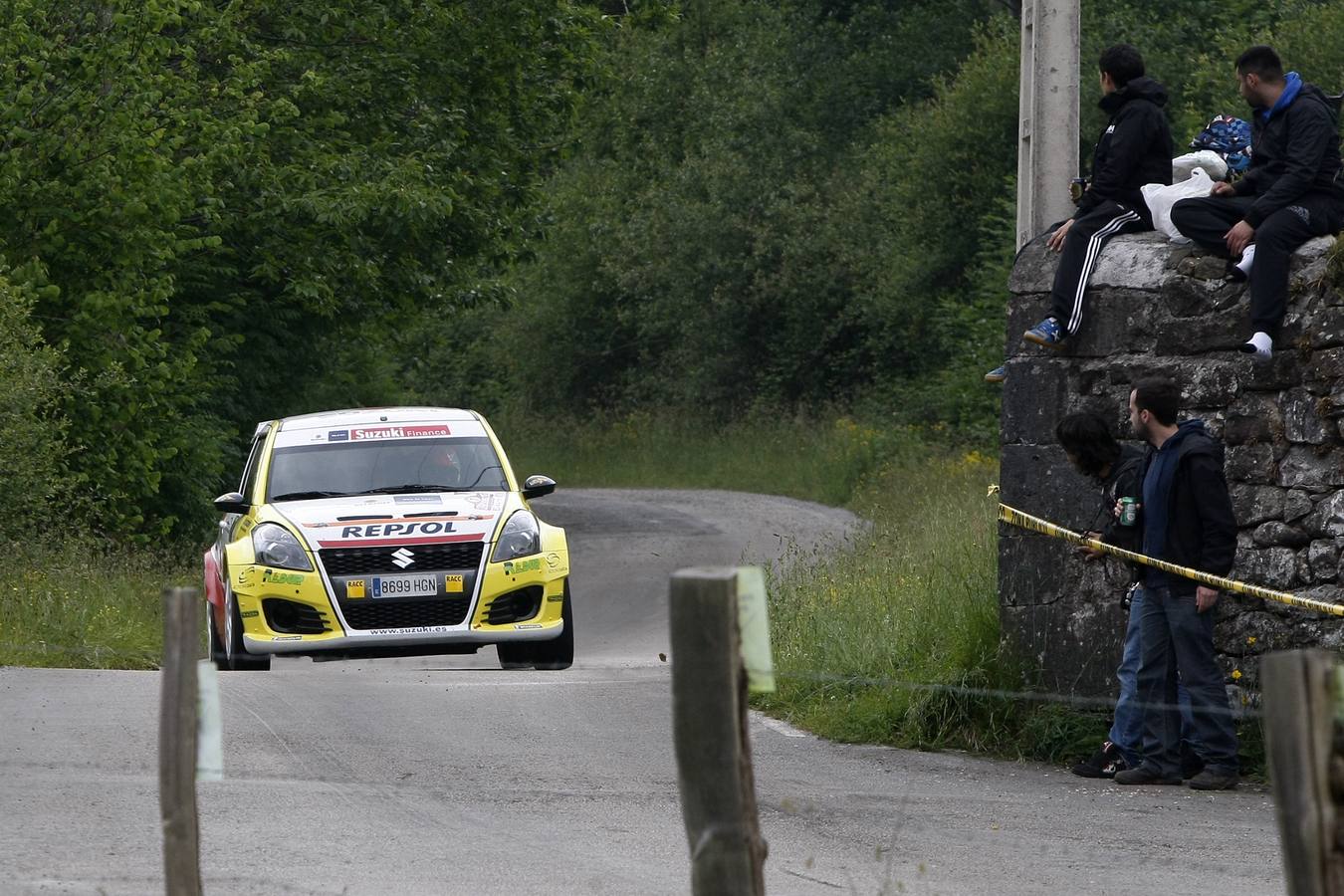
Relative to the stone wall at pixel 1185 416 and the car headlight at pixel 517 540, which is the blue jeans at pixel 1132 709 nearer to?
the stone wall at pixel 1185 416

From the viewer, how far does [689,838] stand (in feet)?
14.6

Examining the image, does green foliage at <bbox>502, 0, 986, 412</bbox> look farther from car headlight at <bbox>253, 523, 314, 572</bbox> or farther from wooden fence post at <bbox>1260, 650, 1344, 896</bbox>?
wooden fence post at <bbox>1260, 650, 1344, 896</bbox>

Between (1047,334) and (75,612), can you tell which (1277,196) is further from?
(75,612)

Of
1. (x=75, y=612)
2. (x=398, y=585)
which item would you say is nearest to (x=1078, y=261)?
(x=398, y=585)

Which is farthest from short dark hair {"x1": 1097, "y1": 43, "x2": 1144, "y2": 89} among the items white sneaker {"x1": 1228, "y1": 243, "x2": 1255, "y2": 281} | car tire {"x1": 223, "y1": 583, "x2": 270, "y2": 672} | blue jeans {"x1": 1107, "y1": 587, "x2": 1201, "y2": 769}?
car tire {"x1": 223, "y1": 583, "x2": 270, "y2": 672}

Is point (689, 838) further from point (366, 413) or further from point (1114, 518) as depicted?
point (366, 413)

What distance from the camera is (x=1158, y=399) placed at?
354 inches

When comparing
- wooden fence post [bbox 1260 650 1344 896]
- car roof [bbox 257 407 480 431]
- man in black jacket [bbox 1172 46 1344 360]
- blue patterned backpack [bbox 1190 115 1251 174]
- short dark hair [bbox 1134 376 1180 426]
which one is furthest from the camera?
car roof [bbox 257 407 480 431]

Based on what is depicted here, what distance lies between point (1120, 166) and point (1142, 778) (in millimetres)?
3095

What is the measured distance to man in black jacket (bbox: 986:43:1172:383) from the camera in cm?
1014

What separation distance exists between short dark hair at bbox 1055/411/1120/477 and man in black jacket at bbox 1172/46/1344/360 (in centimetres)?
74

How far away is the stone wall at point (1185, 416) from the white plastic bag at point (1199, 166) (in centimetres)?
48

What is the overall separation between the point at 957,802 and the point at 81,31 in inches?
686

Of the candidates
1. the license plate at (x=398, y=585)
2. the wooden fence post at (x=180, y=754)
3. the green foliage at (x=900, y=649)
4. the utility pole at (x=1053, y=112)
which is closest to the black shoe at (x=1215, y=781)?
the green foliage at (x=900, y=649)
